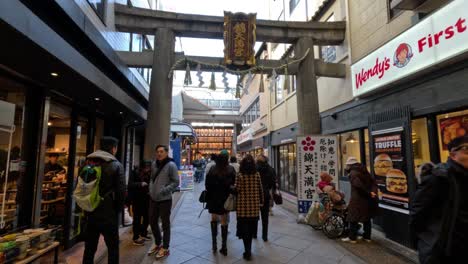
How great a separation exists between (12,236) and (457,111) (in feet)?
23.7

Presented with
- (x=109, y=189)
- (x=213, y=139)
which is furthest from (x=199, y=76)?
(x=213, y=139)

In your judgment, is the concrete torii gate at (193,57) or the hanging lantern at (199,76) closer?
the concrete torii gate at (193,57)

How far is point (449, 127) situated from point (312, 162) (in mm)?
3156

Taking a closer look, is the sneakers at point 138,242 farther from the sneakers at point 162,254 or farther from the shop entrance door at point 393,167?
the shop entrance door at point 393,167

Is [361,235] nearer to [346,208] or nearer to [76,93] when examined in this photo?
[346,208]

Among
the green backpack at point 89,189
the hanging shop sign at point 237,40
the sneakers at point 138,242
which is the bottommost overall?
the sneakers at point 138,242

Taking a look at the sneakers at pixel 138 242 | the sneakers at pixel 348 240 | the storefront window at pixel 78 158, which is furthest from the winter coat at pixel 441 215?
the storefront window at pixel 78 158

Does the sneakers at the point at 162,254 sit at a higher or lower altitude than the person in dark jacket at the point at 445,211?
lower

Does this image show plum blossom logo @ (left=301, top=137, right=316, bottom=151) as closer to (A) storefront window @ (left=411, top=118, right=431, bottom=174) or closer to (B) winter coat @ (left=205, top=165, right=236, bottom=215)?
(A) storefront window @ (left=411, top=118, right=431, bottom=174)

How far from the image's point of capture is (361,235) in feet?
19.5

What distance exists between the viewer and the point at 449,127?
15.9ft

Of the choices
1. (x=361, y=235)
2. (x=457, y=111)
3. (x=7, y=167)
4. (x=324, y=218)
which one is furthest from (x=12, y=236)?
(x=457, y=111)

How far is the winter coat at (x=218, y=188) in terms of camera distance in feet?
15.8

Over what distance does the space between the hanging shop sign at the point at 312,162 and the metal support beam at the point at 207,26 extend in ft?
11.6
